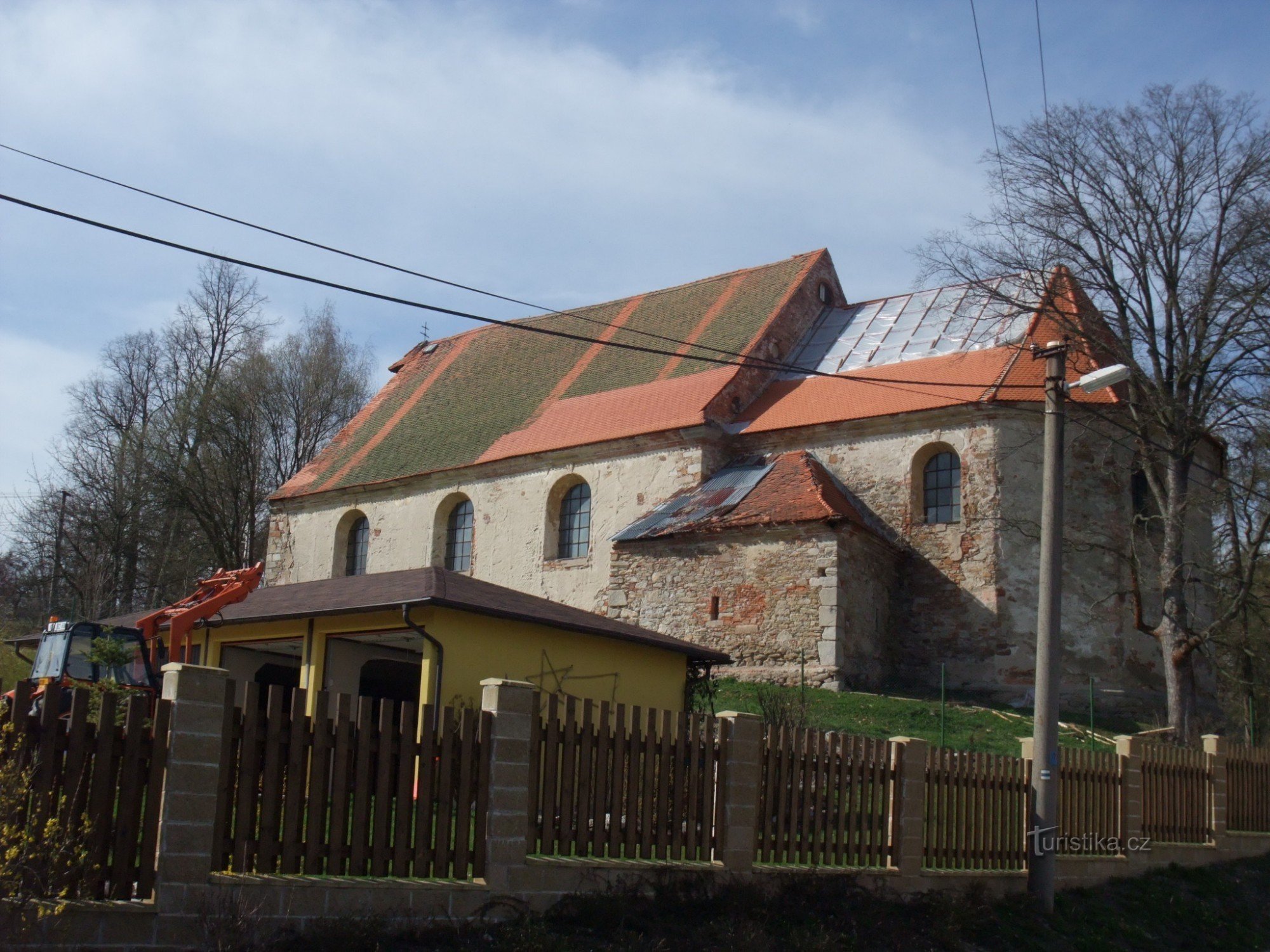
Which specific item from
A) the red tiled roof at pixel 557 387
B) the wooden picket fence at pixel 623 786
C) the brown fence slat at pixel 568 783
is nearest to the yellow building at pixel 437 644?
the wooden picket fence at pixel 623 786

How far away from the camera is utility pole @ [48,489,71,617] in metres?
38.0

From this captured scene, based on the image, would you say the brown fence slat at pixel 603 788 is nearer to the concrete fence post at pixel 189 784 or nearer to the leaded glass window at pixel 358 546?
the concrete fence post at pixel 189 784

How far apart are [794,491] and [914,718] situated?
6.16 metres

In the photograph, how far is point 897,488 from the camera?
84.6 feet

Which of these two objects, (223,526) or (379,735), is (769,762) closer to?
(379,735)

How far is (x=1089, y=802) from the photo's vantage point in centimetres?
1302

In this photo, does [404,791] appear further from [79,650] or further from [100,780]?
[79,650]

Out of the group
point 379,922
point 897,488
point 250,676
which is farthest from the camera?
point 897,488

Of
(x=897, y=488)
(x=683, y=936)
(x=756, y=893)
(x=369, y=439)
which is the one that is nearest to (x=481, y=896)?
(x=683, y=936)

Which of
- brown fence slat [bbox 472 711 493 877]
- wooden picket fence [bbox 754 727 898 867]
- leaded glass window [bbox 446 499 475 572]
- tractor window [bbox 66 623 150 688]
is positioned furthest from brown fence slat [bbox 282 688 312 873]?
leaded glass window [bbox 446 499 475 572]

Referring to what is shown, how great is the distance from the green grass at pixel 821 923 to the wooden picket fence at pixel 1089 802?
1.47 ft

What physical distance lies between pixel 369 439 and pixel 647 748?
28.1 metres

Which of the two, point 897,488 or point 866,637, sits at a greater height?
point 897,488

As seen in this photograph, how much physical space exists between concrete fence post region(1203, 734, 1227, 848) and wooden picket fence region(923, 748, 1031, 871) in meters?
4.54
